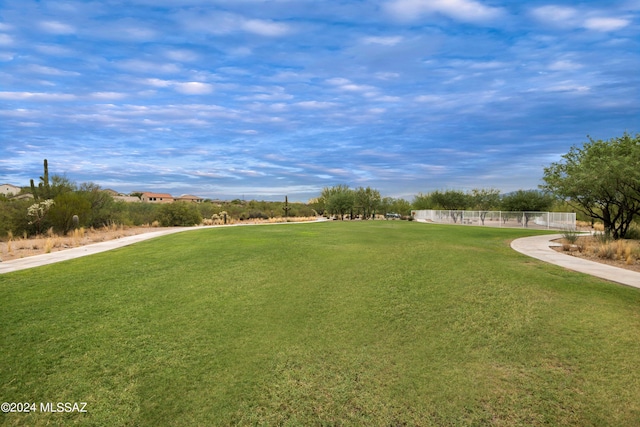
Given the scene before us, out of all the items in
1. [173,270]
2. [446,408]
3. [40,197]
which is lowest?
[446,408]

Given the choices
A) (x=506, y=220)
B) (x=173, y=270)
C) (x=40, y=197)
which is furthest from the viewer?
(x=506, y=220)

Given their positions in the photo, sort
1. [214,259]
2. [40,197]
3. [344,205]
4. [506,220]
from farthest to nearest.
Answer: [344,205] < [506,220] < [40,197] < [214,259]

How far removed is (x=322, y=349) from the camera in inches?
197

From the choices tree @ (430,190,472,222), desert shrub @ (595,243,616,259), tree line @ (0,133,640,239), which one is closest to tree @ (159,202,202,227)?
tree line @ (0,133,640,239)

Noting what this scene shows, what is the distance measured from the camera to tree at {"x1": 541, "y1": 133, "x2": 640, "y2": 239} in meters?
14.0

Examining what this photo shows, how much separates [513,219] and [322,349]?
36009 millimetres

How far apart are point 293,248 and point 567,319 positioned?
864 cm

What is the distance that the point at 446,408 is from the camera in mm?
3873

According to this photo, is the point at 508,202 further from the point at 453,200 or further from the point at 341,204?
the point at 341,204

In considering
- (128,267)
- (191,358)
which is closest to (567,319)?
(191,358)

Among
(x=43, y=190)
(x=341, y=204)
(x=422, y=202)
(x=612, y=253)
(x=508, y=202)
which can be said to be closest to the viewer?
(x=612, y=253)

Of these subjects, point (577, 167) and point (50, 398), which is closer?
point (50, 398)

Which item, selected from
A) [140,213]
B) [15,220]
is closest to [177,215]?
[140,213]

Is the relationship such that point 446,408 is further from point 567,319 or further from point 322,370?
point 567,319
